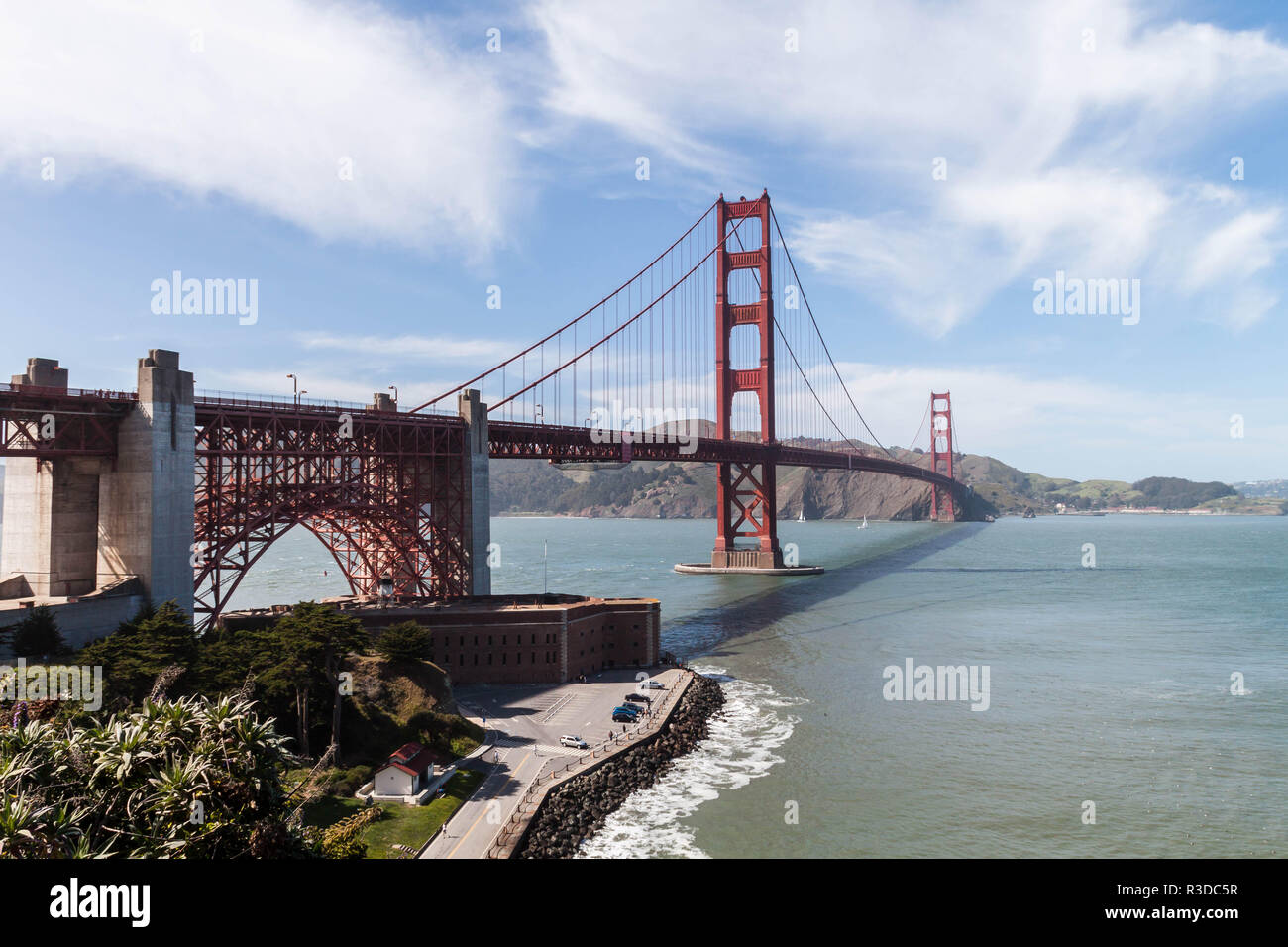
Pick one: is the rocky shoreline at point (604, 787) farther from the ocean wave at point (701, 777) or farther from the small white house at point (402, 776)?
the small white house at point (402, 776)

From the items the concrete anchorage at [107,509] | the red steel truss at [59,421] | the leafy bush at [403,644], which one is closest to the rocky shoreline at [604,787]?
the leafy bush at [403,644]

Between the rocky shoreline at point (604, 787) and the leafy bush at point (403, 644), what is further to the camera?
Answer: the leafy bush at point (403, 644)

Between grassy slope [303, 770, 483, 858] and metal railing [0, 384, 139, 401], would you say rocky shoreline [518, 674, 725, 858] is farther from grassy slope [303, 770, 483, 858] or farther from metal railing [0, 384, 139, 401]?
metal railing [0, 384, 139, 401]

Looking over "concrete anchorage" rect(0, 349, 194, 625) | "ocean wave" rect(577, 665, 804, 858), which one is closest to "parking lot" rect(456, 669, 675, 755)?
"ocean wave" rect(577, 665, 804, 858)

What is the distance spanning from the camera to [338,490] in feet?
154

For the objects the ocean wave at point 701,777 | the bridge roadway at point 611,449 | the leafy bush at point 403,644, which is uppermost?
the bridge roadway at point 611,449

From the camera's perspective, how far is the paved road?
2483cm

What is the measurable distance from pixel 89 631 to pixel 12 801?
940 inches

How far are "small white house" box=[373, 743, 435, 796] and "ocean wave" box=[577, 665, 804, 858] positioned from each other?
5740mm

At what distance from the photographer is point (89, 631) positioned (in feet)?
107

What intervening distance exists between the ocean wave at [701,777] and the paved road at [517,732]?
3.33 meters

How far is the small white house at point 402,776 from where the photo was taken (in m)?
26.4
